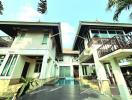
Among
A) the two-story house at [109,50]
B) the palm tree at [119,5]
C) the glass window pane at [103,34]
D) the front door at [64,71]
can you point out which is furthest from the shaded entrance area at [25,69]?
the palm tree at [119,5]

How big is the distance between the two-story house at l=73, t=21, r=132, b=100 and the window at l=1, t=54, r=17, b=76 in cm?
750

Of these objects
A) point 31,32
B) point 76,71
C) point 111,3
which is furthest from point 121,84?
point 76,71

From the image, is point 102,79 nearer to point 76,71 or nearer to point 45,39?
point 45,39

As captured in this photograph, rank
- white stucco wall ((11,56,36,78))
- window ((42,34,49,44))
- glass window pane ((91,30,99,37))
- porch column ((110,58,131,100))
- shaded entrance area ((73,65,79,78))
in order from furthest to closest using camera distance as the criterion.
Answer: shaded entrance area ((73,65,79,78)), window ((42,34,49,44)), glass window pane ((91,30,99,37)), white stucco wall ((11,56,36,78)), porch column ((110,58,131,100))

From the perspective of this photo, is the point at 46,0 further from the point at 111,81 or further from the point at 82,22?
the point at 111,81

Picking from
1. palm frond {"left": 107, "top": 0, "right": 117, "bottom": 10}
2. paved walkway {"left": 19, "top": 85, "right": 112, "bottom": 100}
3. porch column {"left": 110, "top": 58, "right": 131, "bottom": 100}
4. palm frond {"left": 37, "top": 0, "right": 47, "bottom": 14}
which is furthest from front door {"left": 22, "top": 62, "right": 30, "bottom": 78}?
palm frond {"left": 107, "top": 0, "right": 117, "bottom": 10}

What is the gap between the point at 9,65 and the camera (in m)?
10.5

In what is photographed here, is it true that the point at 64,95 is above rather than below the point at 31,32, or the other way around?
below

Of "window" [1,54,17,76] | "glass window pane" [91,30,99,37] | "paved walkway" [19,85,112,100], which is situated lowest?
"paved walkway" [19,85,112,100]

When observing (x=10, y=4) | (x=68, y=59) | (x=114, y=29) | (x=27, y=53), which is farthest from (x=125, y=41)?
(x=68, y=59)

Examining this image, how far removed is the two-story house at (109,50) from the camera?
6.80 metres

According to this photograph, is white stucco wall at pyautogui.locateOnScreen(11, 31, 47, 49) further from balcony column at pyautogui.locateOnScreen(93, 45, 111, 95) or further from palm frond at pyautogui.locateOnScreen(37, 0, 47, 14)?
balcony column at pyautogui.locateOnScreen(93, 45, 111, 95)

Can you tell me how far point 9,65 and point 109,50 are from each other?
8.96 metres

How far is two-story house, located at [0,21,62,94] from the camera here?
1052 cm
